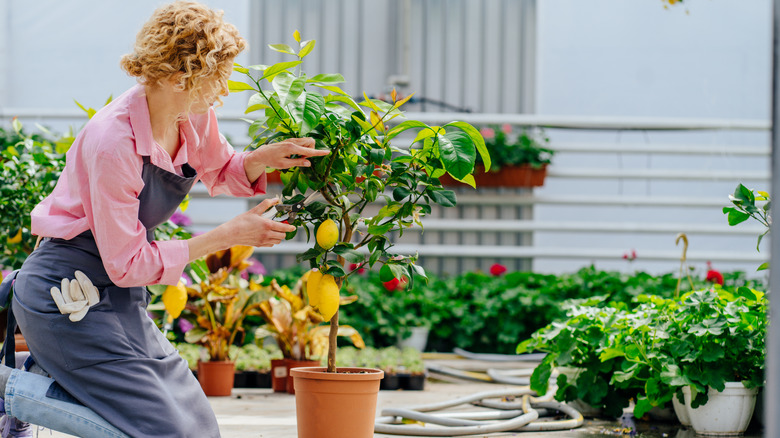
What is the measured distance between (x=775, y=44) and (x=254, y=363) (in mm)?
2930

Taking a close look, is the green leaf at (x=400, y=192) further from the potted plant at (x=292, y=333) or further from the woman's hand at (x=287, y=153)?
the potted plant at (x=292, y=333)

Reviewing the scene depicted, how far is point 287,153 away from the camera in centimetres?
165

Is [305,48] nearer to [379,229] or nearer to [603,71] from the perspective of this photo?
[379,229]

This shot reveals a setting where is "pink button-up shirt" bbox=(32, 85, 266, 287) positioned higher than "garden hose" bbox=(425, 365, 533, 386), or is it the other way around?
"pink button-up shirt" bbox=(32, 85, 266, 287)

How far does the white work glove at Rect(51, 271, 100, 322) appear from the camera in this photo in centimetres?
151

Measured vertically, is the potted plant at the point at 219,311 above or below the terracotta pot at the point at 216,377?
above

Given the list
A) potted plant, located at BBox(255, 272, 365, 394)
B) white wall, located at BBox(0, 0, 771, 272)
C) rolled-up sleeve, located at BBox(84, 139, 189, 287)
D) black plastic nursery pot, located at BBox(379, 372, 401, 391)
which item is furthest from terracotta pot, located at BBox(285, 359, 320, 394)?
white wall, located at BBox(0, 0, 771, 272)

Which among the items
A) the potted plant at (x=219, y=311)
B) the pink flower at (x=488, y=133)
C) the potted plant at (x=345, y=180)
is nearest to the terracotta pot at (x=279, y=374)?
the potted plant at (x=219, y=311)

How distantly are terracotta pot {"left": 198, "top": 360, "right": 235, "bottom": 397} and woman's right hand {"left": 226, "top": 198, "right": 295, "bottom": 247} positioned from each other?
1.60 meters

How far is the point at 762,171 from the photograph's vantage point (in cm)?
523

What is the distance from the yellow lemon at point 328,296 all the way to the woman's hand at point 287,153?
0.27 metres

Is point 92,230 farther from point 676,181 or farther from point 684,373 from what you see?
point 676,181

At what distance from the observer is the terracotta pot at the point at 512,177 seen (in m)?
4.95

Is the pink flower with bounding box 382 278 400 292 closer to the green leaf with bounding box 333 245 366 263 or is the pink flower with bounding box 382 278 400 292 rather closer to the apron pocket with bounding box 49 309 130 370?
the green leaf with bounding box 333 245 366 263
